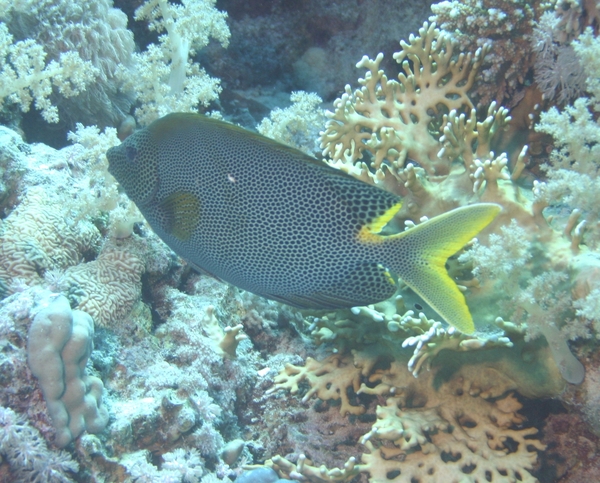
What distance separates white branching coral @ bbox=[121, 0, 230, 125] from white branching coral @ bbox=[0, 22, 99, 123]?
0.56m

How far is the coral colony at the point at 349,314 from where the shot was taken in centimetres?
225

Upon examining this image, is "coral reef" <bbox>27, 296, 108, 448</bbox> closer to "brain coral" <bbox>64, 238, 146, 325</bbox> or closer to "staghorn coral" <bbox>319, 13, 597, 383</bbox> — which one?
"brain coral" <bbox>64, 238, 146, 325</bbox>

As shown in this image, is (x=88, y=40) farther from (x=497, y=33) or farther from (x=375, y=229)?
(x=375, y=229)

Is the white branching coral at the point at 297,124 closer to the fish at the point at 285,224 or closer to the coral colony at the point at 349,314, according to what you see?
the coral colony at the point at 349,314

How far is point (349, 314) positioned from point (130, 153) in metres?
1.80

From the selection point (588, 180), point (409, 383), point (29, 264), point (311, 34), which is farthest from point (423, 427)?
point (311, 34)

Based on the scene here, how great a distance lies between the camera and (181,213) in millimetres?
2064

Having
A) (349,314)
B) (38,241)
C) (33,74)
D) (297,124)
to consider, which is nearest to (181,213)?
(349,314)

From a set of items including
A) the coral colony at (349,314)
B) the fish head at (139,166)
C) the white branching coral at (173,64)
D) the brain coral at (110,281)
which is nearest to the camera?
the fish head at (139,166)

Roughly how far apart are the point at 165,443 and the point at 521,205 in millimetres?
2692

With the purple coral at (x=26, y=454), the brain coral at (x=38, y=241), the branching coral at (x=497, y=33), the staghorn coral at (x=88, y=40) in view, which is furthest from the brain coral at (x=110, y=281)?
the branching coral at (x=497, y=33)

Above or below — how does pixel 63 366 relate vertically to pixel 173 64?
below

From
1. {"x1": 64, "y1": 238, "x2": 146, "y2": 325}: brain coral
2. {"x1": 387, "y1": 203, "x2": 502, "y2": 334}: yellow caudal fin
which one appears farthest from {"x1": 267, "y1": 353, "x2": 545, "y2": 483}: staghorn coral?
{"x1": 64, "y1": 238, "x2": 146, "y2": 325}: brain coral

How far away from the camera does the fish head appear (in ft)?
7.03
